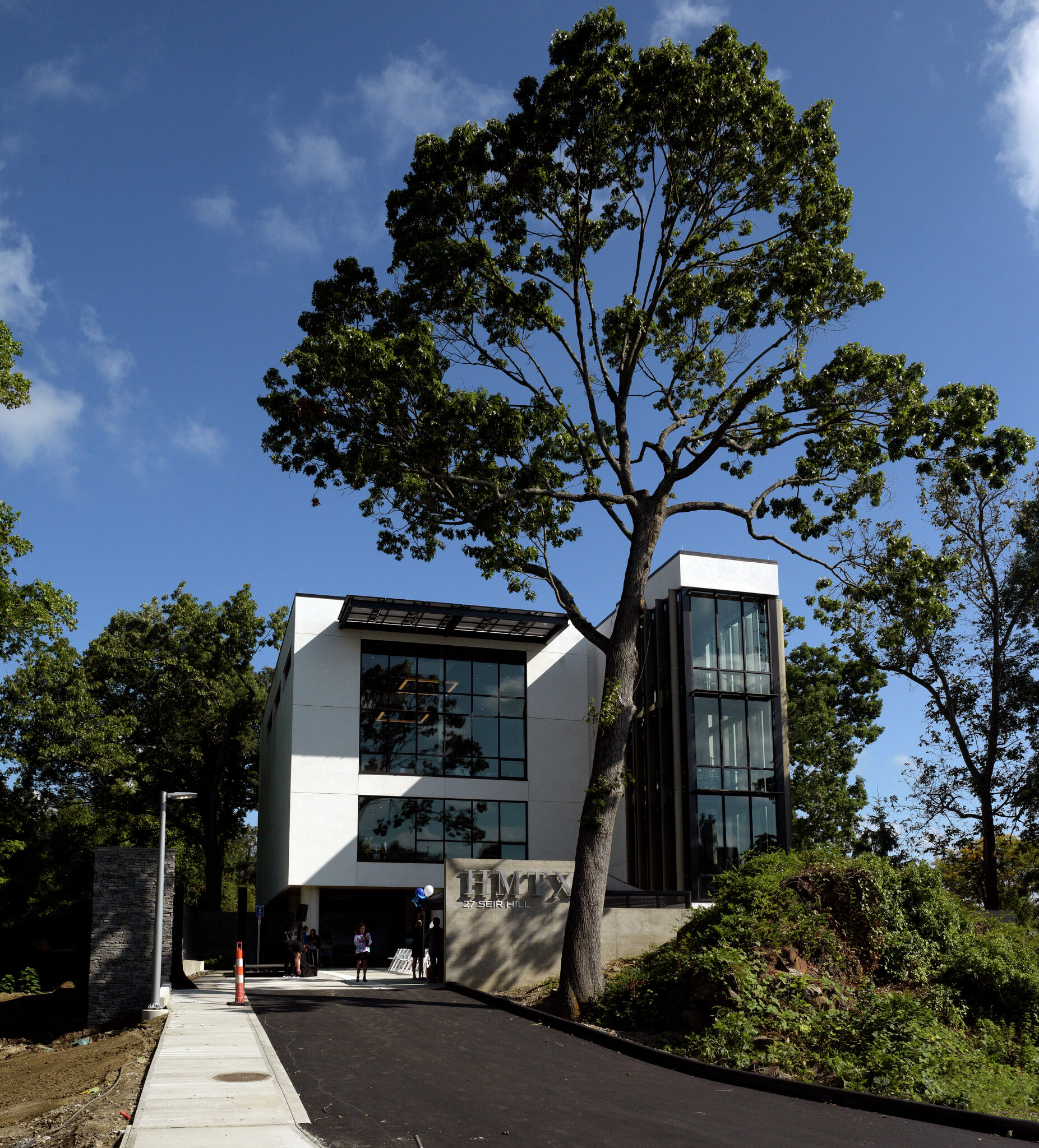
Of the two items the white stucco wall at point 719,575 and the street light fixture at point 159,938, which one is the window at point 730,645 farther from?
the street light fixture at point 159,938

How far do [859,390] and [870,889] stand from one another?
331 inches

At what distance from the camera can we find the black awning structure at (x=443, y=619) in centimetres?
3328

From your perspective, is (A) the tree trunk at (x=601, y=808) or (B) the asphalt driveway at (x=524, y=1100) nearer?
(B) the asphalt driveway at (x=524, y=1100)

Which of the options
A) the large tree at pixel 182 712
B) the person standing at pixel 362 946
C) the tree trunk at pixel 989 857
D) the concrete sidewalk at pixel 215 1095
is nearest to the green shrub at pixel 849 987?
the concrete sidewalk at pixel 215 1095

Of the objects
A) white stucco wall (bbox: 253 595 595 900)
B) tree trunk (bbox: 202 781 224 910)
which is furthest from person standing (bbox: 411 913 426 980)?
tree trunk (bbox: 202 781 224 910)

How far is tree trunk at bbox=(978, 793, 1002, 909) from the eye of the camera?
2931 centimetres

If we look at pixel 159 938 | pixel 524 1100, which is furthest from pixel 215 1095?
pixel 159 938

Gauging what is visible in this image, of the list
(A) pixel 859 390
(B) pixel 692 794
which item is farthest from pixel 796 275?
(B) pixel 692 794

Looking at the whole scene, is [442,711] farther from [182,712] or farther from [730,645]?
[182,712]

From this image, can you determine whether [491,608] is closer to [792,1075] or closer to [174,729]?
[174,729]

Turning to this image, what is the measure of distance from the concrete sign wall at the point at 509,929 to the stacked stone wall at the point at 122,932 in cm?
537

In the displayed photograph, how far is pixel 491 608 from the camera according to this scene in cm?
3453

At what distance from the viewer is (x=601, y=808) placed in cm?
1675

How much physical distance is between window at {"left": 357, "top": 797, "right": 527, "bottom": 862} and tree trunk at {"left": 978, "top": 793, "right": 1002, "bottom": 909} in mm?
13666
